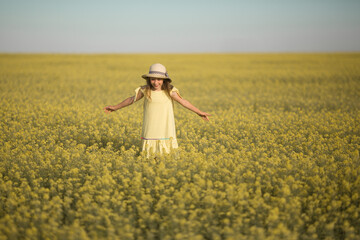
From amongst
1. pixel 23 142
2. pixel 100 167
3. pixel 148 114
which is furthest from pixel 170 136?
pixel 23 142

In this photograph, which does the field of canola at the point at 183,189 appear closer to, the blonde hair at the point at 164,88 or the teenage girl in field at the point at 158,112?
the teenage girl in field at the point at 158,112

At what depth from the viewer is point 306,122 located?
23.4 feet

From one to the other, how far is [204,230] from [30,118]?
20.1 feet

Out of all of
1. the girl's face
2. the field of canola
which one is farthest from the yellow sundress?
the field of canola

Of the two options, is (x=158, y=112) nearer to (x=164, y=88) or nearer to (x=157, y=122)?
(x=157, y=122)

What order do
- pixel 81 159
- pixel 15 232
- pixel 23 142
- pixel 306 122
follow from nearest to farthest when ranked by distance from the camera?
pixel 15 232, pixel 81 159, pixel 23 142, pixel 306 122

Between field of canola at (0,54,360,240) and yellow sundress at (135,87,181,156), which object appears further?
yellow sundress at (135,87,181,156)

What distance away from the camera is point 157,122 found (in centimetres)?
420

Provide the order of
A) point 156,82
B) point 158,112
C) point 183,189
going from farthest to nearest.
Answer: point 158,112
point 156,82
point 183,189

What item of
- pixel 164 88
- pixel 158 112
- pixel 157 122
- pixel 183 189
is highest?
pixel 164 88

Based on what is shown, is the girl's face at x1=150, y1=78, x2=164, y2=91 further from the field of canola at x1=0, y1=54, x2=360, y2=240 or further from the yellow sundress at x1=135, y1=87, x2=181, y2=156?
the field of canola at x1=0, y1=54, x2=360, y2=240

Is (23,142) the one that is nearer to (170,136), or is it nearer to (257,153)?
(170,136)

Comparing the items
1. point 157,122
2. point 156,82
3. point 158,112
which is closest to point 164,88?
point 156,82

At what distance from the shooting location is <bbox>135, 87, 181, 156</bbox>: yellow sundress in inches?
165
